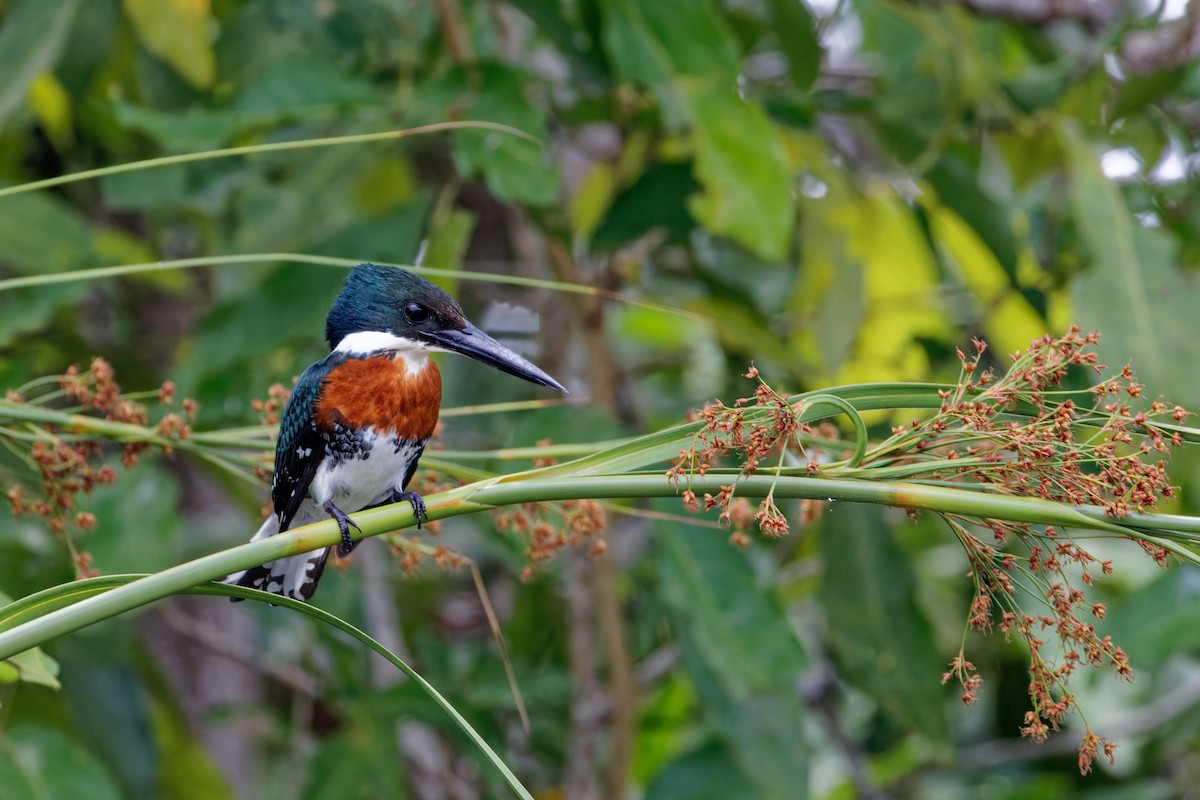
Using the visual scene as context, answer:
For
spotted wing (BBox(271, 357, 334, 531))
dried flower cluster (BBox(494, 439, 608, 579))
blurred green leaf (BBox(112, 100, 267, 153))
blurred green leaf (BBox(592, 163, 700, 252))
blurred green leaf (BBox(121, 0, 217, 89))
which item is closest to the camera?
dried flower cluster (BBox(494, 439, 608, 579))

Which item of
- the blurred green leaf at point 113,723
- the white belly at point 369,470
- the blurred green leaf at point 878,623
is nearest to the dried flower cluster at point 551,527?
the white belly at point 369,470

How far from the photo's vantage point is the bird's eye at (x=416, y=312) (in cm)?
176

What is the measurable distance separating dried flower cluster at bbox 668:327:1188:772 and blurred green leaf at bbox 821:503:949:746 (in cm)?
148

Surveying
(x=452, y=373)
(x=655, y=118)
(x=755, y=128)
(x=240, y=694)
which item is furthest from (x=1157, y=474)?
(x=240, y=694)

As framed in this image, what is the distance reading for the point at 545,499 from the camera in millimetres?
1051

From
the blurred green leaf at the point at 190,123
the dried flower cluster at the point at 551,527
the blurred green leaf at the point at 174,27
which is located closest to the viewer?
the dried flower cluster at the point at 551,527

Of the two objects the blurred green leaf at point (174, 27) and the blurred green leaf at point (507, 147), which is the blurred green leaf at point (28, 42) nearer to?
the blurred green leaf at point (174, 27)

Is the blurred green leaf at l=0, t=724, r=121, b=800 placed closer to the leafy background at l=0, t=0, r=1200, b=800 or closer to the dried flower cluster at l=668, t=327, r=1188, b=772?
the leafy background at l=0, t=0, r=1200, b=800

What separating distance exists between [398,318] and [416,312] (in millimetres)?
33

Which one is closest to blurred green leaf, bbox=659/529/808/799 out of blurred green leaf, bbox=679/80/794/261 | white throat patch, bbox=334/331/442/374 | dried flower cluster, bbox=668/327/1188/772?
blurred green leaf, bbox=679/80/794/261

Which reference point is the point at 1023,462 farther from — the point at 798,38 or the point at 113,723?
the point at 113,723

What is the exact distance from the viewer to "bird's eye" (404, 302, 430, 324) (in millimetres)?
1758

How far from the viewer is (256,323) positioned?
7.93ft

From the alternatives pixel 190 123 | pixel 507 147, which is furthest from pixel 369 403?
pixel 190 123
